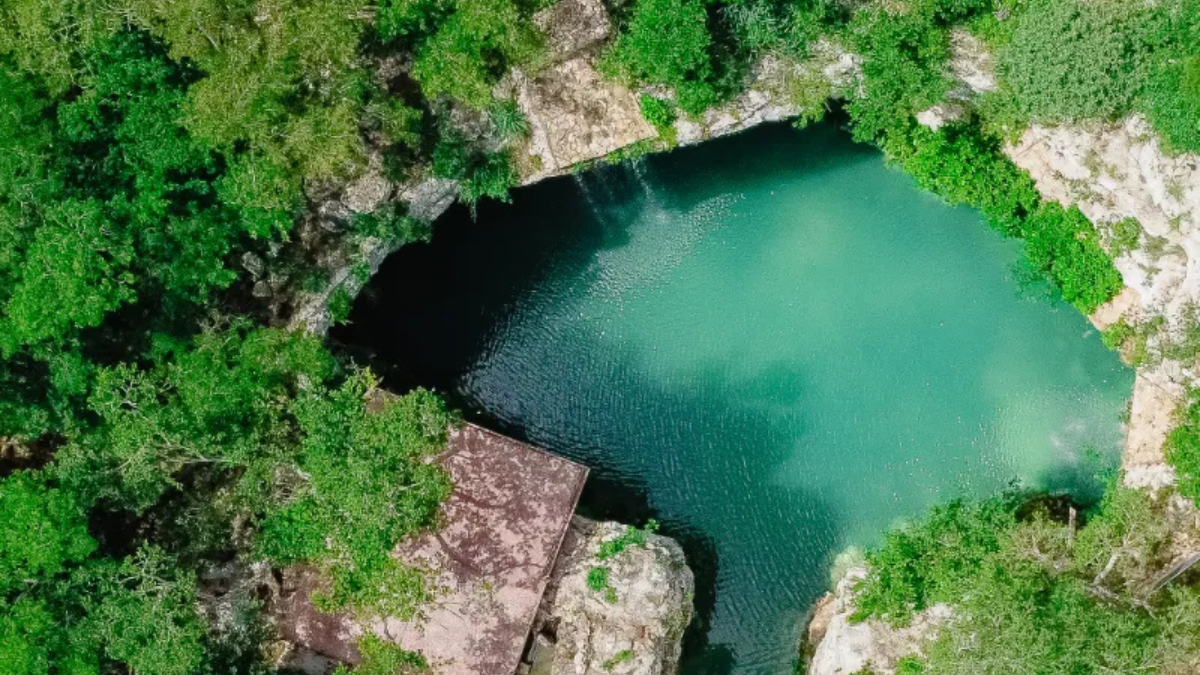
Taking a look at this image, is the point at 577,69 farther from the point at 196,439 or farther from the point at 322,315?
the point at 196,439

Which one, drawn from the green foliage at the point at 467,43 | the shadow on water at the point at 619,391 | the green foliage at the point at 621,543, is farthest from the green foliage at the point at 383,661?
the green foliage at the point at 467,43

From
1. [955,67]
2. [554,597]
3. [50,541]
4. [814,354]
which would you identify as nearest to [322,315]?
[50,541]

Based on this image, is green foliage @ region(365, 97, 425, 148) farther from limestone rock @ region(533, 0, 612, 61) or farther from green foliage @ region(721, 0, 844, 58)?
green foliage @ region(721, 0, 844, 58)

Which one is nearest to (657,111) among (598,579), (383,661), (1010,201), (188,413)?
(1010,201)

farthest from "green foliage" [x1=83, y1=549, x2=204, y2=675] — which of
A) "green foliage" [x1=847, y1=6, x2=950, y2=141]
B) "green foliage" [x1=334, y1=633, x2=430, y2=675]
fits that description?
"green foliage" [x1=847, y1=6, x2=950, y2=141]

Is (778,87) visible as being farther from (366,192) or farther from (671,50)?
(366,192)

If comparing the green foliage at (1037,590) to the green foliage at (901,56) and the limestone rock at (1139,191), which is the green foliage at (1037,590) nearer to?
the limestone rock at (1139,191)
